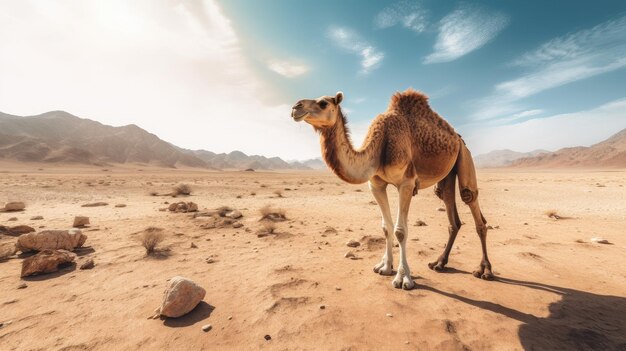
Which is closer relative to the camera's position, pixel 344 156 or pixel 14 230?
pixel 344 156

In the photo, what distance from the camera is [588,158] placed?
121m

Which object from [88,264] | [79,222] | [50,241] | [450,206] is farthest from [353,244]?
[79,222]

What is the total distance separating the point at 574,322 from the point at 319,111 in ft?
13.8

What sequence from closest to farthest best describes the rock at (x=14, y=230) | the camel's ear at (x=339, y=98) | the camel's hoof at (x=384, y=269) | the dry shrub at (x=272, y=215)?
the camel's ear at (x=339, y=98) → the camel's hoof at (x=384, y=269) → the rock at (x=14, y=230) → the dry shrub at (x=272, y=215)

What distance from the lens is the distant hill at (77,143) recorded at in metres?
74.9

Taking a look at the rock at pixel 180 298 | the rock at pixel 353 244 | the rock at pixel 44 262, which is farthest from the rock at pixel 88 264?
the rock at pixel 353 244

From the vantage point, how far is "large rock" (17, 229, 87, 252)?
18.4 feet

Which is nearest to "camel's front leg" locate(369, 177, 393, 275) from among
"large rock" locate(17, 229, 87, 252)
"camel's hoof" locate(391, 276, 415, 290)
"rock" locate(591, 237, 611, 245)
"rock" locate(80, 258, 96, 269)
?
"camel's hoof" locate(391, 276, 415, 290)

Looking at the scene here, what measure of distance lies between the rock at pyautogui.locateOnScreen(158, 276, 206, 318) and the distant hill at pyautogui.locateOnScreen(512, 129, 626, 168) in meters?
143

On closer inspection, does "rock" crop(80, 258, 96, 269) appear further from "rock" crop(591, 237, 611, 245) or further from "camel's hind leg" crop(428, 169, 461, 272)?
"rock" crop(591, 237, 611, 245)

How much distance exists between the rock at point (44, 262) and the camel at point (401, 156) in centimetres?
500

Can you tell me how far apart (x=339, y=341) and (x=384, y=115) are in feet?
12.1

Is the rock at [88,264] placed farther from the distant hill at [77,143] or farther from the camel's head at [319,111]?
the distant hill at [77,143]

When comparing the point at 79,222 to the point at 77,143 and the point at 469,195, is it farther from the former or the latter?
the point at 77,143
